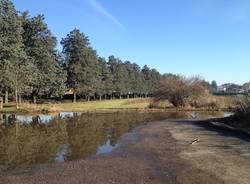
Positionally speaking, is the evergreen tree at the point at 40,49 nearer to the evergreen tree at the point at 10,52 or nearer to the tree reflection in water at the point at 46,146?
the evergreen tree at the point at 10,52

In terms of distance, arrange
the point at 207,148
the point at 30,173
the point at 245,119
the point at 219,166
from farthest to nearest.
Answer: the point at 245,119, the point at 207,148, the point at 219,166, the point at 30,173

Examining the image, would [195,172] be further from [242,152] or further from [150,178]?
[242,152]

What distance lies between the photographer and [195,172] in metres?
16.2

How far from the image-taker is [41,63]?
272ft

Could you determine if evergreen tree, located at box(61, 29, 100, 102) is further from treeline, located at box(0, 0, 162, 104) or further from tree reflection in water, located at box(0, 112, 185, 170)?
tree reflection in water, located at box(0, 112, 185, 170)

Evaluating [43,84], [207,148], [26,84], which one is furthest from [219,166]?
[43,84]

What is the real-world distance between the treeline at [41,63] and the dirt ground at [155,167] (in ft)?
145

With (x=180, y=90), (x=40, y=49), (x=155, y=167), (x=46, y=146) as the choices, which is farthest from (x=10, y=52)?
(x=155, y=167)

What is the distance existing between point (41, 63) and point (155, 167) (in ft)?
224

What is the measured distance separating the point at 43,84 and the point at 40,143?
58.7m

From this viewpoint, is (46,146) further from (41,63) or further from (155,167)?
(41,63)

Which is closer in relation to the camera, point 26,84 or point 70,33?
point 26,84

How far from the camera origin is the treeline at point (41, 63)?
64.8 metres

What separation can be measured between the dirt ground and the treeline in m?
44.1
